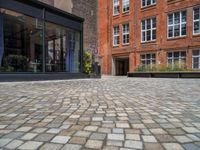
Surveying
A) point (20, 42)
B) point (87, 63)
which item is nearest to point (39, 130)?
point (20, 42)

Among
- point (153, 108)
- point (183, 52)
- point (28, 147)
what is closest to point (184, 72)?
point (183, 52)

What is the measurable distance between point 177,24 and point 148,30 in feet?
11.5

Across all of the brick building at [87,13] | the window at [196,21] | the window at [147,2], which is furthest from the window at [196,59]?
the brick building at [87,13]

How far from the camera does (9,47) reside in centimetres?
1051

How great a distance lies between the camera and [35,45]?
1177 cm

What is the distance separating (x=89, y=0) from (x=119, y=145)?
22367 mm

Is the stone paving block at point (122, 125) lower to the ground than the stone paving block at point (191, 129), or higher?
higher

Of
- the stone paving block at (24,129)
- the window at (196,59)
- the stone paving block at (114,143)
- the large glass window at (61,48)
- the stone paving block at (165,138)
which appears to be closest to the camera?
the stone paving block at (114,143)

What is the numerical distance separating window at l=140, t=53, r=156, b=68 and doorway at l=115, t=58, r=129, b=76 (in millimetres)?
3477

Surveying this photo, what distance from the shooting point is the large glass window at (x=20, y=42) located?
33.5ft

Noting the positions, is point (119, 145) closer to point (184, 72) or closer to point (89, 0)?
point (184, 72)

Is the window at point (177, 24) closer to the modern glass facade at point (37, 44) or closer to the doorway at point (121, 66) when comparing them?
the doorway at point (121, 66)

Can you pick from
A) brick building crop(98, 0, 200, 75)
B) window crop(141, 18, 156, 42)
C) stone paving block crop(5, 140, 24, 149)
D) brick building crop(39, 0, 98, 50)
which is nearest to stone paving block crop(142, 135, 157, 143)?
stone paving block crop(5, 140, 24, 149)

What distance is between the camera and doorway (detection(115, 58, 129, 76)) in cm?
2880
